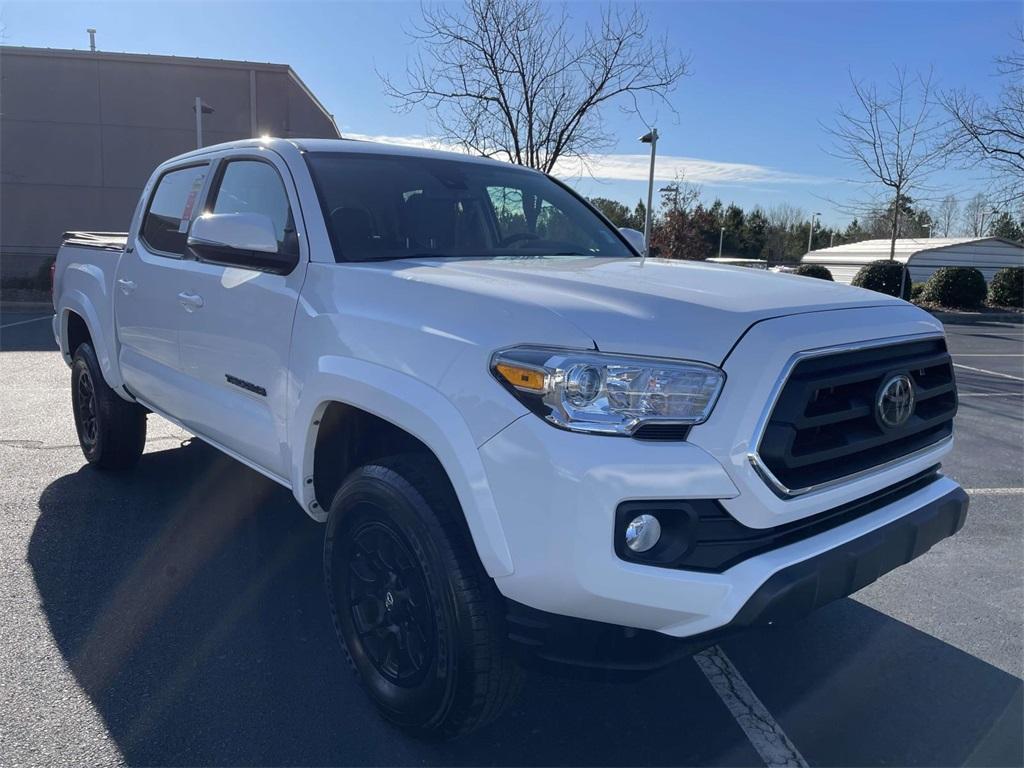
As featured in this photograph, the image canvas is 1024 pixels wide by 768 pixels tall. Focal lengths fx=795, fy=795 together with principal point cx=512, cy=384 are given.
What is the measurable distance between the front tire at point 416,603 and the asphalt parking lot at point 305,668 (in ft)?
0.71

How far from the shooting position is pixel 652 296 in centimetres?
233

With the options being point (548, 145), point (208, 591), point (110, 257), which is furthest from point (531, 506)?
point (548, 145)

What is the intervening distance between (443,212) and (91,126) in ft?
64.1

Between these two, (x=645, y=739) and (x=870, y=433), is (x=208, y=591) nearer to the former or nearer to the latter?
(x=645, y=739)

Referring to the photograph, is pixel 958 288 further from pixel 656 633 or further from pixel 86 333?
pixel 656 633

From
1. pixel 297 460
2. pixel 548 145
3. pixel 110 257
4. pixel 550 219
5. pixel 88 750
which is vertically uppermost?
pixel 548 145

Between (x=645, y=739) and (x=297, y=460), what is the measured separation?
5.12 feet

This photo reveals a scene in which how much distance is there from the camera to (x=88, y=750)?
2.50 m

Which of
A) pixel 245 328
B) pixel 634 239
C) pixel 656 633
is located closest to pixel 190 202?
pixel 245 328

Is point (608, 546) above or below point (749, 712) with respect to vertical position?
above

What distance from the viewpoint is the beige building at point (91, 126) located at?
63.3 feet

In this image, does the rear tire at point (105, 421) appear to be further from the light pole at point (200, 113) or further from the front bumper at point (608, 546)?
the light pole at point (200, 113)

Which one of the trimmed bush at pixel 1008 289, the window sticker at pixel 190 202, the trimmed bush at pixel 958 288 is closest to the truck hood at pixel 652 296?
the window sticker at pixel 190 202

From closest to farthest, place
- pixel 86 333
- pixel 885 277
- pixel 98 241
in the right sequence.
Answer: pixel 98 241, pixel 86 333, pixel 885 277
